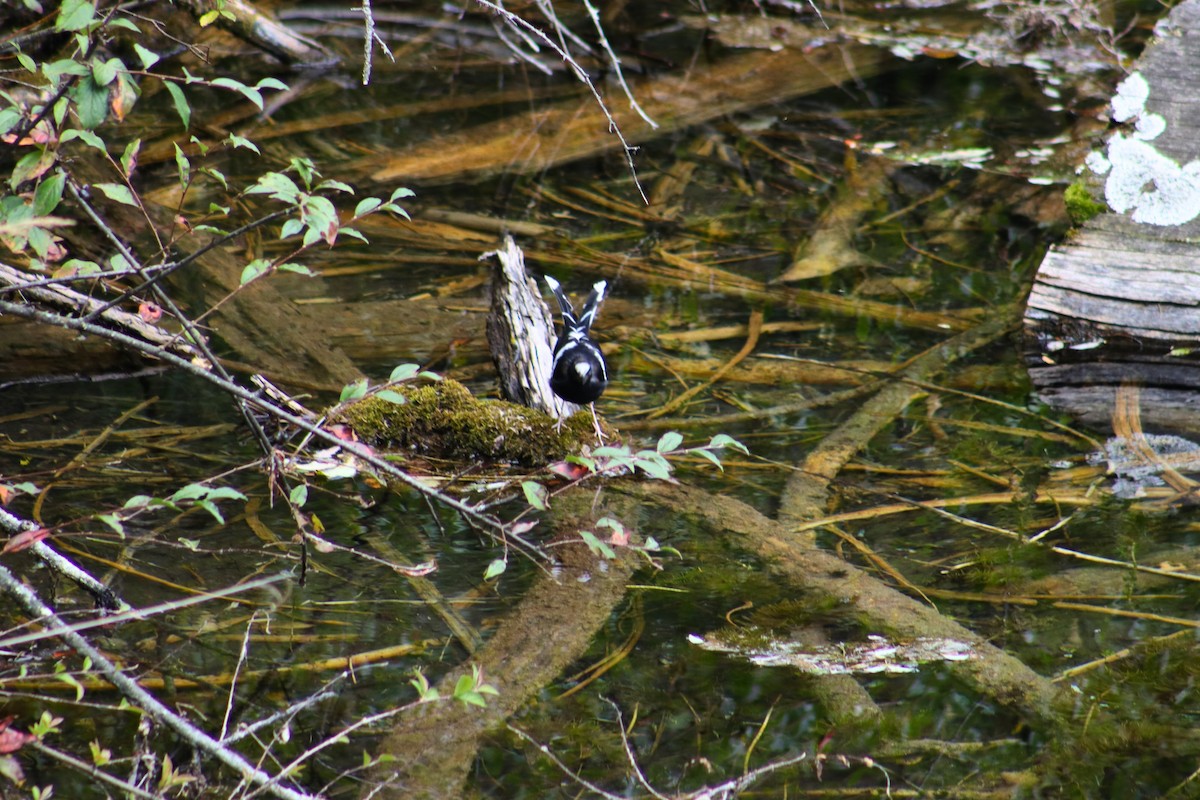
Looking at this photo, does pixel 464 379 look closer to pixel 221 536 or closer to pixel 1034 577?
pixel 221 536

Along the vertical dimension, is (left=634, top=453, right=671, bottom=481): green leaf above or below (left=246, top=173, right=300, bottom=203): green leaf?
below

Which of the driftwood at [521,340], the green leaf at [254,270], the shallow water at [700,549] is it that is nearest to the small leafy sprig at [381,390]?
the green leaf at [254,270]

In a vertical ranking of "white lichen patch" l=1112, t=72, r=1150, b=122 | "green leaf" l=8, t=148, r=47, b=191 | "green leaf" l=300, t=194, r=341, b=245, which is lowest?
"white lichen patch" l=1112, t=72, r=1150, b=122

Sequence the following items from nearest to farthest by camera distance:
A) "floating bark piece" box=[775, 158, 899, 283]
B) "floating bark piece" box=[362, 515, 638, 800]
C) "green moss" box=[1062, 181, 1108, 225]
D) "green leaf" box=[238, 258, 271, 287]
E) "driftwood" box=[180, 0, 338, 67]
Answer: "green leaf" box=[238, 258, 271, 287] → "floating bark piece" box=[362, 515, 638, 800] → "green moss" box=[1062, 181, 1108, 225] → "floating bark piece" box=[775, 158, 899, 283] → "driftwood" box=[180, 0, 338, 67]

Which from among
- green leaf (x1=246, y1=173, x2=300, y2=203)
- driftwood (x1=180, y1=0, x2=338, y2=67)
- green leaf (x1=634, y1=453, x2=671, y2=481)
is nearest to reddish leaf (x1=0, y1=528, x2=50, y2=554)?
green leaf (x1=246, y1=173, x2=300, y2=203)

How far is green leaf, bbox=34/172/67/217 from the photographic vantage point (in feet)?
6.82

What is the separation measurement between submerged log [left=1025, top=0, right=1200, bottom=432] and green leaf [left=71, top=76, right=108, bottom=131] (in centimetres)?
392

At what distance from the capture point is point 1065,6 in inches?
331

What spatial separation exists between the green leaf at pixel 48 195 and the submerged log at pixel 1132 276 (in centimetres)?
395

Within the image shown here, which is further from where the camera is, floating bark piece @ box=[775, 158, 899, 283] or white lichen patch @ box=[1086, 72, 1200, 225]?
floating bark piece @ box=[775, 158, 899, 283]

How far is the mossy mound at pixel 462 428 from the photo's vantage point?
390cm

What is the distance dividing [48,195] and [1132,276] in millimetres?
4409

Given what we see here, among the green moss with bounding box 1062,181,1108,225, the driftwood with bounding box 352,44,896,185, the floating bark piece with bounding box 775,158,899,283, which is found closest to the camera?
the green moss with bounding box 1062,181,1108,225

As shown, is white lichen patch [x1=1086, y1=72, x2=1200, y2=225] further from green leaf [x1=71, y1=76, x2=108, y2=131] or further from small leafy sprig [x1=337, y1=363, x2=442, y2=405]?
green leaf [x1=71, y1=76, x2=108, y2=131]
